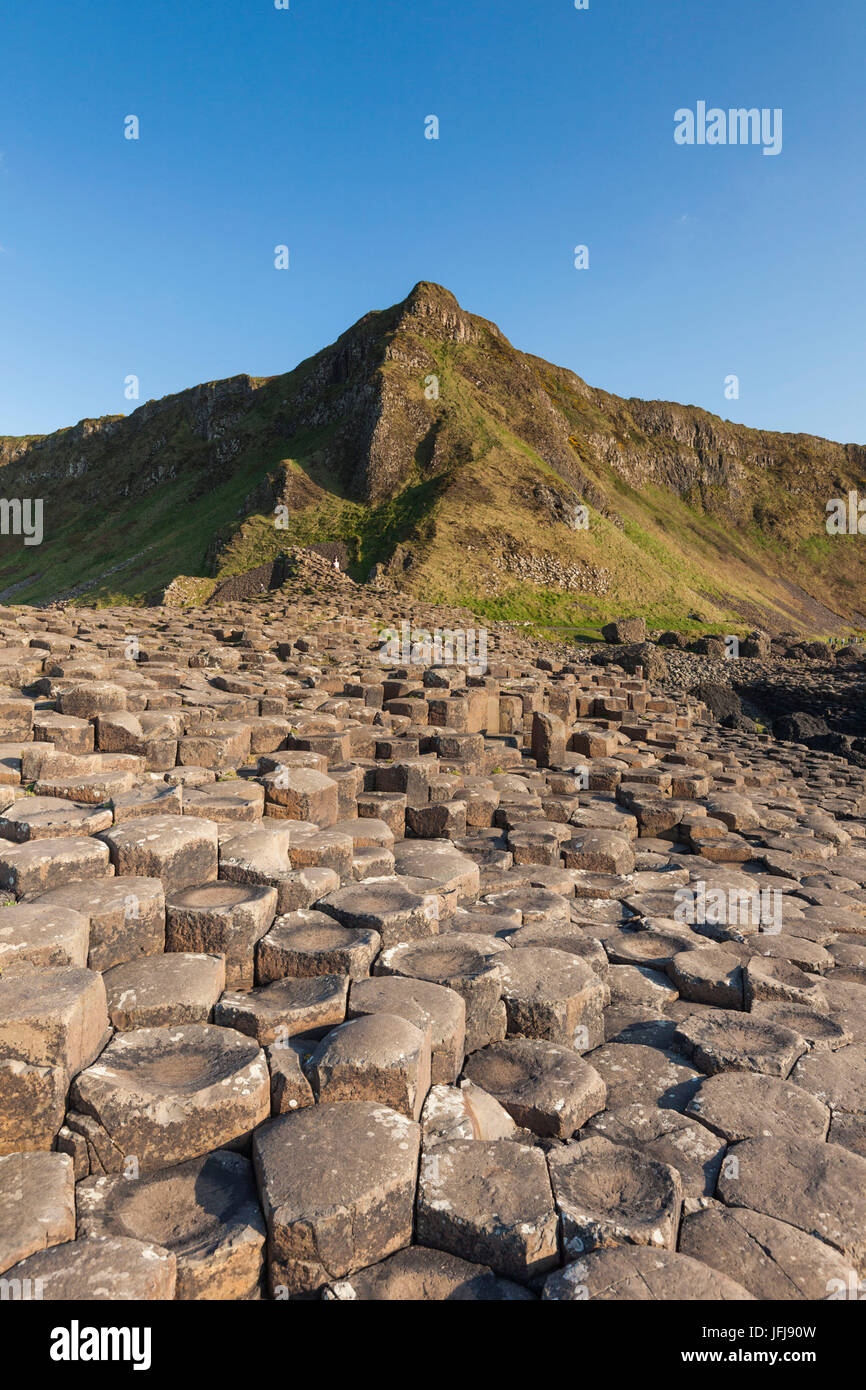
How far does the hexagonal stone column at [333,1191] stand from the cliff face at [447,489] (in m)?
41.0

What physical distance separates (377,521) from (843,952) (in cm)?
4820

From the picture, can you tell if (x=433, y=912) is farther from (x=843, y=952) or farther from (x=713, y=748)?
(x=713, y=748)

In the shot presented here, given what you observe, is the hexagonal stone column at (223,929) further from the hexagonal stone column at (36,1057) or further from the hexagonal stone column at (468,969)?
the hexagonal stone column at (36,1057)

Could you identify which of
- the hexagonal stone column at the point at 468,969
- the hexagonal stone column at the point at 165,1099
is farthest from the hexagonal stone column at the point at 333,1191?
the hexagonal stone column at the point at 468,969

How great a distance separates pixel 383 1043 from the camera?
3467 mm

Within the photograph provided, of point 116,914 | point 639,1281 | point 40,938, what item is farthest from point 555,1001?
point 40,938

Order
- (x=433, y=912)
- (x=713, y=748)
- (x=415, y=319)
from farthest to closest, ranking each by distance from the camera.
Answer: (x=415, y=319), (x=713, y=748), (x=433, y=912)

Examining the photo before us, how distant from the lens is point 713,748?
15562 millimetres

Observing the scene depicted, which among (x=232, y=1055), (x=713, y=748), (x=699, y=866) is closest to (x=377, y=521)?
(x=713, y=748)

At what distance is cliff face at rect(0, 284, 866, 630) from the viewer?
49812mm

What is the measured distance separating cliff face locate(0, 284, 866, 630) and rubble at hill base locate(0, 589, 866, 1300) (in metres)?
37.5

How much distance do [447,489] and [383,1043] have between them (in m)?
50.6

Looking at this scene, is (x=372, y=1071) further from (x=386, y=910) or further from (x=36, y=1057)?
(x=386, y=910)

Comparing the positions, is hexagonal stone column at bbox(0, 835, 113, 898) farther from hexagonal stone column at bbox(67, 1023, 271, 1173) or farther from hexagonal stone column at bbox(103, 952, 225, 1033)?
hexagonal stone column at bbox(67, 1023, 271, 1173)
